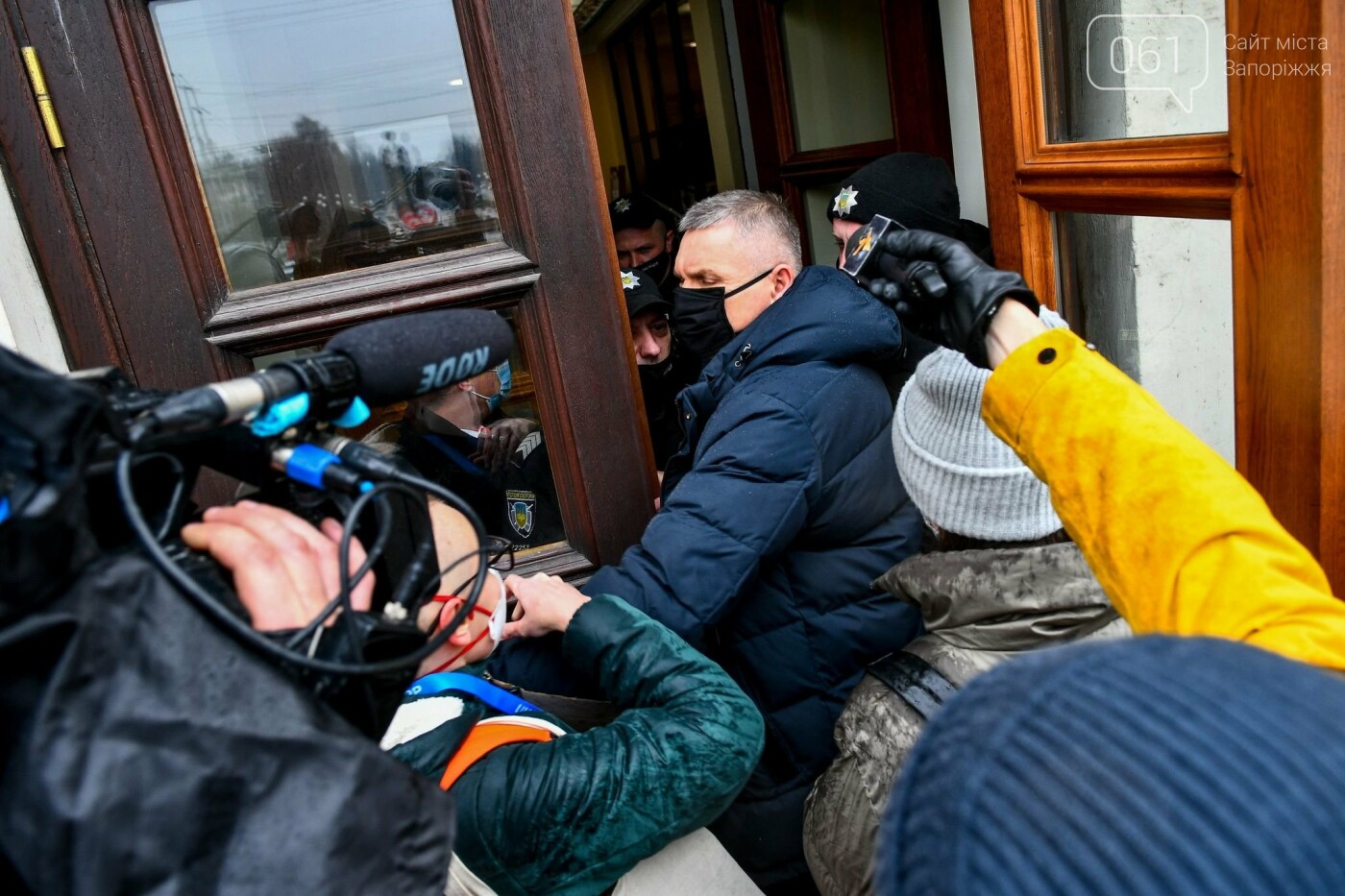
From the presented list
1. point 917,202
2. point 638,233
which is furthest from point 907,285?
point 638,233

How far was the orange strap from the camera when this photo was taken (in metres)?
1.09

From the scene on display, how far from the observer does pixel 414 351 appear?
2.36 ft

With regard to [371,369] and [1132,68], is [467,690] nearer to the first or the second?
[371,369]

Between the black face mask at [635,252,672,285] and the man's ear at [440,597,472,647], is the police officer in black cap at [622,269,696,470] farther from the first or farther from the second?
the man's ear at [440,597,472,647]

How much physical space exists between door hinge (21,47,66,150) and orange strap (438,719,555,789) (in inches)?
41.6

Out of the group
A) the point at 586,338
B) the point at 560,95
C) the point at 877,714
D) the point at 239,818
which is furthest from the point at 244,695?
the point at 560,95

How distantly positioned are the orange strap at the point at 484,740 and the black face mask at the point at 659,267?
7.12 feet

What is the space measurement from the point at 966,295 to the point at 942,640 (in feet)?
1.56

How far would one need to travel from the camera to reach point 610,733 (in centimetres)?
114

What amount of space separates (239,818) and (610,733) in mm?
647

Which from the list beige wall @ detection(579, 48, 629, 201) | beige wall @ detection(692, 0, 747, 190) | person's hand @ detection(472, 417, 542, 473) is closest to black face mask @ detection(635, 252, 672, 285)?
beige wall @ detection(692, 0, 747, 190)

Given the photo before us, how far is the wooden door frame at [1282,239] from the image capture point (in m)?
0.99

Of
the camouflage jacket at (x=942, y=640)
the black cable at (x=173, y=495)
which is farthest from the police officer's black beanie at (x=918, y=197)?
the black cable at (x=173, y=495)

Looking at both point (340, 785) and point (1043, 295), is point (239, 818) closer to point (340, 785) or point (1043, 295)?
point (340, 785)
